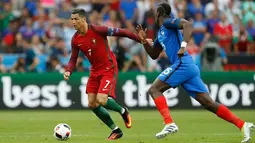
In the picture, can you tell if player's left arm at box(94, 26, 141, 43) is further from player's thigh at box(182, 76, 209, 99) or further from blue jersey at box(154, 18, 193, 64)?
player's thigh at box(182, 76, 209, 99)

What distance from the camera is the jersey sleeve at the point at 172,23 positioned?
1196cm

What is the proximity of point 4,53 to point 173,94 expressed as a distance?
5.98m

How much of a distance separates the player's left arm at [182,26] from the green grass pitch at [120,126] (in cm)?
178

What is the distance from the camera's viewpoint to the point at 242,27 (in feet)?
77.5

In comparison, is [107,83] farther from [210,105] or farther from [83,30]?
[210,105]

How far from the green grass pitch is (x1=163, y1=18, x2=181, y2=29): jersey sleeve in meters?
2.07

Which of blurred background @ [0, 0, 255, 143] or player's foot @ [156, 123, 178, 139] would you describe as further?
blurred background @ [0, 0, 255, 143]

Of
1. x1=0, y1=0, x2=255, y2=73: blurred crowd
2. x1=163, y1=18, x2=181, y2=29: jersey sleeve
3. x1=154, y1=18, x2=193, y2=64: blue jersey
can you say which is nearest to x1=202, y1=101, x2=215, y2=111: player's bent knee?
x1=154, y1=18, x2=193, y2=64: blue jersey

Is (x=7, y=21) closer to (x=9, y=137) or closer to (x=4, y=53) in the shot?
(x=4, y=53)

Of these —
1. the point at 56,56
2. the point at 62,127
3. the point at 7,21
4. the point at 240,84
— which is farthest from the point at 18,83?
the point at 62,127

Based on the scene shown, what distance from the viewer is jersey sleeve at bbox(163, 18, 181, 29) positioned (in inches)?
471

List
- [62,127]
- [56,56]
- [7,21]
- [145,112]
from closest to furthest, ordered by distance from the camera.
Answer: [62,127]
[145,112]
[56,56]
[7,21]

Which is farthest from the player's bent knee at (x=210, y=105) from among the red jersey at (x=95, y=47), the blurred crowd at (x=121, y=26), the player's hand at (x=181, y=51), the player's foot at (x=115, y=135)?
the blurred crowd at (x=121, y=26)

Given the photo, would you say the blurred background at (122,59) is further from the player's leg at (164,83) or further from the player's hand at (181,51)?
the player's hand at (181,51)
